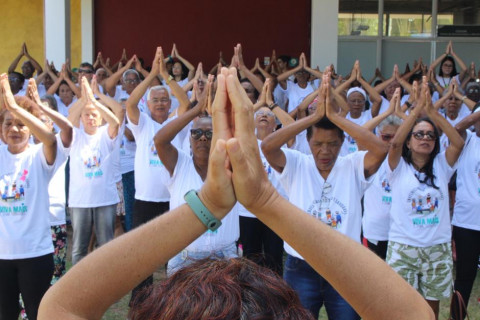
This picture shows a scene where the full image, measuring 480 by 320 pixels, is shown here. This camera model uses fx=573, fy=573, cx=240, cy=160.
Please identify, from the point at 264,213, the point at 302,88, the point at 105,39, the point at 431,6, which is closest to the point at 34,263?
the point at 264,213

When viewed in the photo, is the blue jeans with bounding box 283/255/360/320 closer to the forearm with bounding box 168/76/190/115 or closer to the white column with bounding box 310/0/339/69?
the forearm with bounding box 168/76/190/115

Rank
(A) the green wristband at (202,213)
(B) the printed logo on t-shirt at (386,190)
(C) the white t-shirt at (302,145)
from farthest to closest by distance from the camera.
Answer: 1. (C) the white t-shirt at (302,145)
2. (B) the printed logo on t-shirt at (386,190)
3. (A) the green wristband at (202,213)

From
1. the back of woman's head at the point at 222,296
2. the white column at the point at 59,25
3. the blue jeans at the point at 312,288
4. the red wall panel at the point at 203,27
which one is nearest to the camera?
the back of woman's head at the point at 222,296

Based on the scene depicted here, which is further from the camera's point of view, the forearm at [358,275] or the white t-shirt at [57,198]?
the white t-shirt at [57,198]

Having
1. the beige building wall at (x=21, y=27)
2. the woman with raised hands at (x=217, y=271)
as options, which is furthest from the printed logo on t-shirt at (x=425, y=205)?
the beige building wall at (x=21, y=27)

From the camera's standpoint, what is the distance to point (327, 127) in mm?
3662

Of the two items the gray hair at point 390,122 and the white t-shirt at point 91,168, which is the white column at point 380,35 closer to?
the gray hair at point 390,122

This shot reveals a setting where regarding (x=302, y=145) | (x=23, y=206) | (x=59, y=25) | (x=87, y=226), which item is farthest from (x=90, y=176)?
(x=59, y=25)

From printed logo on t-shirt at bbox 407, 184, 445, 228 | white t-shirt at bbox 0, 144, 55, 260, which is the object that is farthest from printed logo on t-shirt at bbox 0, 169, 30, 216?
printed logo on t-shirt at bbox 407, 184, 445, 228

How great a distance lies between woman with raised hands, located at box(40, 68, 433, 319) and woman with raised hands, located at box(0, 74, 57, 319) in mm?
2544

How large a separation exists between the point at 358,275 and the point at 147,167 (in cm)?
401

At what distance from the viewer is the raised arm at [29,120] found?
11.3 feet

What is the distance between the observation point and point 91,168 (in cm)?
504

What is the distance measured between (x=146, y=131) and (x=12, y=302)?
195 centimetres
